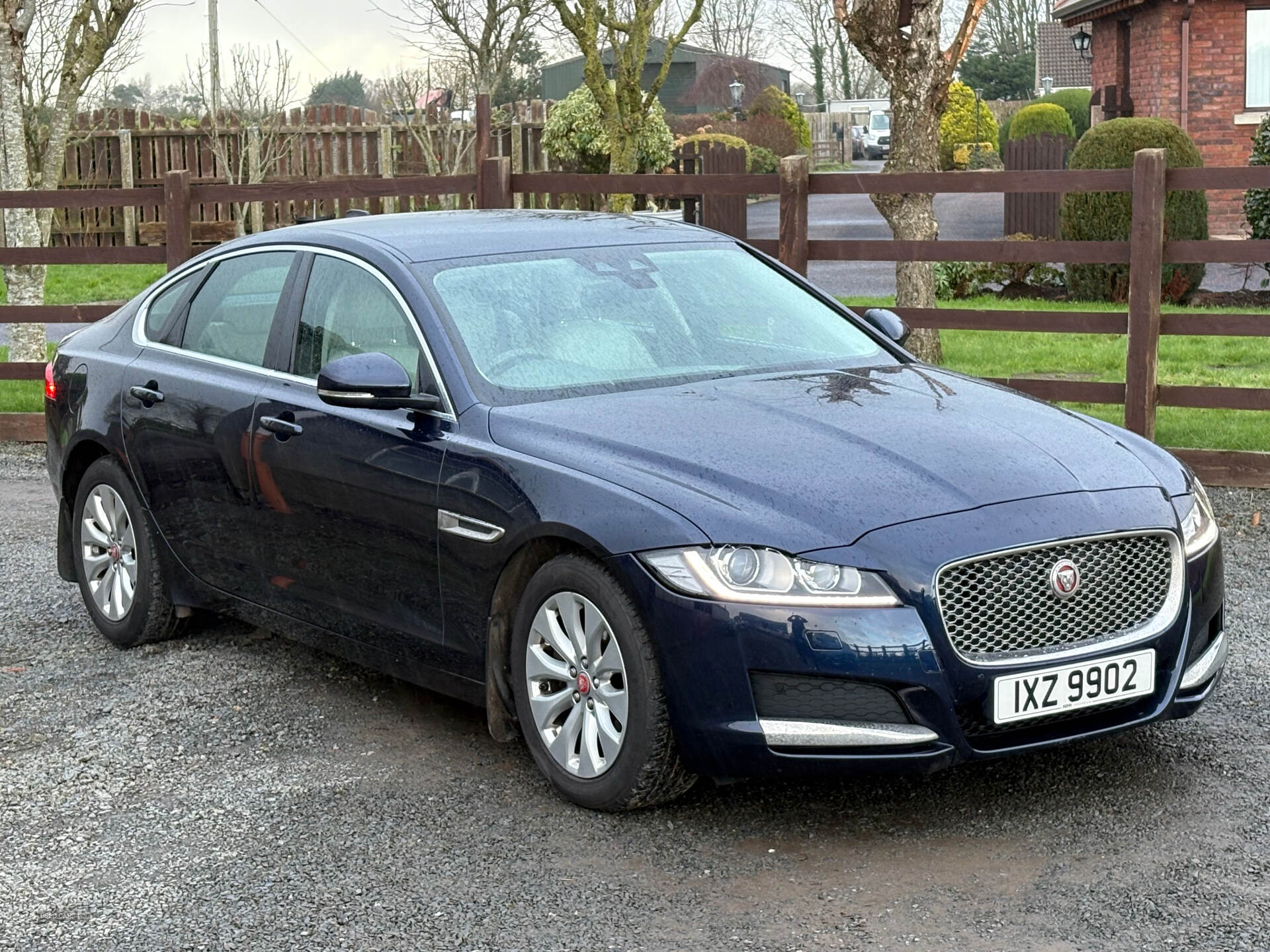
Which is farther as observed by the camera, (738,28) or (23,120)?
(738,28)

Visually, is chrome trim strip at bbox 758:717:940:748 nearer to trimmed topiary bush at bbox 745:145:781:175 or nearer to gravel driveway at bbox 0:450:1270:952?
gravel driveway at bbox 0:450:1270:952

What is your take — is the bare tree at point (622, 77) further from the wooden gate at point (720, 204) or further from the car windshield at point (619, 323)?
the car windshield at point (619, 323)

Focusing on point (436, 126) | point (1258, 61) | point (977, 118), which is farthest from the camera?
point (977, 118)

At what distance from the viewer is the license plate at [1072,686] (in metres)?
4.17

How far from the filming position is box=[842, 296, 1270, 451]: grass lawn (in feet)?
35.2

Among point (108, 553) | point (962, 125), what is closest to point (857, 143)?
point (962, 125)

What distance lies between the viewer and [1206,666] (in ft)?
15.2

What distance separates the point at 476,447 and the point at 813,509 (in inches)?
43.2

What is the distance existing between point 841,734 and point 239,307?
305 cm

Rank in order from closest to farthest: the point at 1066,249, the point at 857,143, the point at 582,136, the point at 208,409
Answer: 1. the point at 208,409
2. the point at 1066,249
3. the point at 582,136
4. the point at 857,143

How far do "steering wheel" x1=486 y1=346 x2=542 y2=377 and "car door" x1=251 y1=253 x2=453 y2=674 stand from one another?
0.18m

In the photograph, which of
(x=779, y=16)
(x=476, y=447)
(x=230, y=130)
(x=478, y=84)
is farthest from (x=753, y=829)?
(x=779, y=16)

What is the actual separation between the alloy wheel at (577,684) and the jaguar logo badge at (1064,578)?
1093mm

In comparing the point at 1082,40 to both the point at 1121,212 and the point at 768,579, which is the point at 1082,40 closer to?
the point at 1121,212
